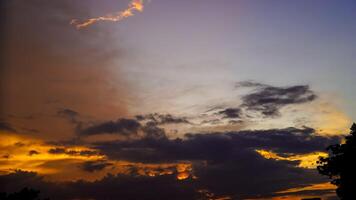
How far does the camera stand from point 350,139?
74812mm

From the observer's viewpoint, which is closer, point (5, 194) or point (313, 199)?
point (5, 194)

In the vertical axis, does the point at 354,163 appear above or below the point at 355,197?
above

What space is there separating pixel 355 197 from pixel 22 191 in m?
44.7

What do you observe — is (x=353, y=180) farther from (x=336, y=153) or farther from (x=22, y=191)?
(x=22, y=191)

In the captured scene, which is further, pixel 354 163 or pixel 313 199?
pixel 313 199

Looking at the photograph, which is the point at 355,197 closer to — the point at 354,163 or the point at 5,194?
the point at 354,163

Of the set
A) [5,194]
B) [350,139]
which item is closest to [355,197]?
[350,139]

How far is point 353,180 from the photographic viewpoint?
2879 inches

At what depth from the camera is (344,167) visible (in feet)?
242

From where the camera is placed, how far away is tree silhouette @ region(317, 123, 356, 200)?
73.2 m

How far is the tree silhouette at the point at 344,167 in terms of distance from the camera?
73250mm

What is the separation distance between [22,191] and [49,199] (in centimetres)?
371

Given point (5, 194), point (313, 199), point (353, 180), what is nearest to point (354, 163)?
point (353, 180)

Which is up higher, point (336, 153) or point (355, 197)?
point (336, 153)
